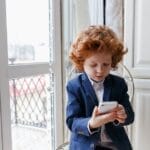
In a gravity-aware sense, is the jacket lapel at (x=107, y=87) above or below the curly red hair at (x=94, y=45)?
below

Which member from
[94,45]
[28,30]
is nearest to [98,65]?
[94,45]

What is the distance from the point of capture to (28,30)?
1751 millimetres

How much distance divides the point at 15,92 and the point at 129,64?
67 centimetres

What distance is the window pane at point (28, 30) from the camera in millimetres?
1622

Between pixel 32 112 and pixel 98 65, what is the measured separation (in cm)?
79

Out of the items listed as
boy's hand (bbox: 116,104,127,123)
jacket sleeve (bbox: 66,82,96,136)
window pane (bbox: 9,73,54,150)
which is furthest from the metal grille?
boy's hand (bbox: 116,104,127,123)

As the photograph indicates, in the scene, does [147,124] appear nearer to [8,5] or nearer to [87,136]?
[87,136]

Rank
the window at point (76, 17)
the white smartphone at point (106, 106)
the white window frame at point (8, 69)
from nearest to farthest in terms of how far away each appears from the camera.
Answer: the white smartphone at point (106, 106) → the white window frame at point (8, 69) → the window at point (76, 17)

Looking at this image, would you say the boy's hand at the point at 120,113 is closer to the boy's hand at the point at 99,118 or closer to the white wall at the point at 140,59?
the boy's hand at the point at 99,118

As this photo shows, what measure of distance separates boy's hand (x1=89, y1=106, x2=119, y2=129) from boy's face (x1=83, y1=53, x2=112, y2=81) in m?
0.15

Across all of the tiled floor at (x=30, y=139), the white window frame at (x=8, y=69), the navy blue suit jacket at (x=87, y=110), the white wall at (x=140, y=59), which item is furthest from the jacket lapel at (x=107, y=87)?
the tiled floor at (x=30, y=139)

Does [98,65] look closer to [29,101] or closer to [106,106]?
[106,106]

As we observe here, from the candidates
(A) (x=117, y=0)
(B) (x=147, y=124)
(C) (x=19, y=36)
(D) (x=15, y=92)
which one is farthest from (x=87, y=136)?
(A) (x=117, y=0)

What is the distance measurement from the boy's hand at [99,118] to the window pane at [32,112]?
0.64 meters
